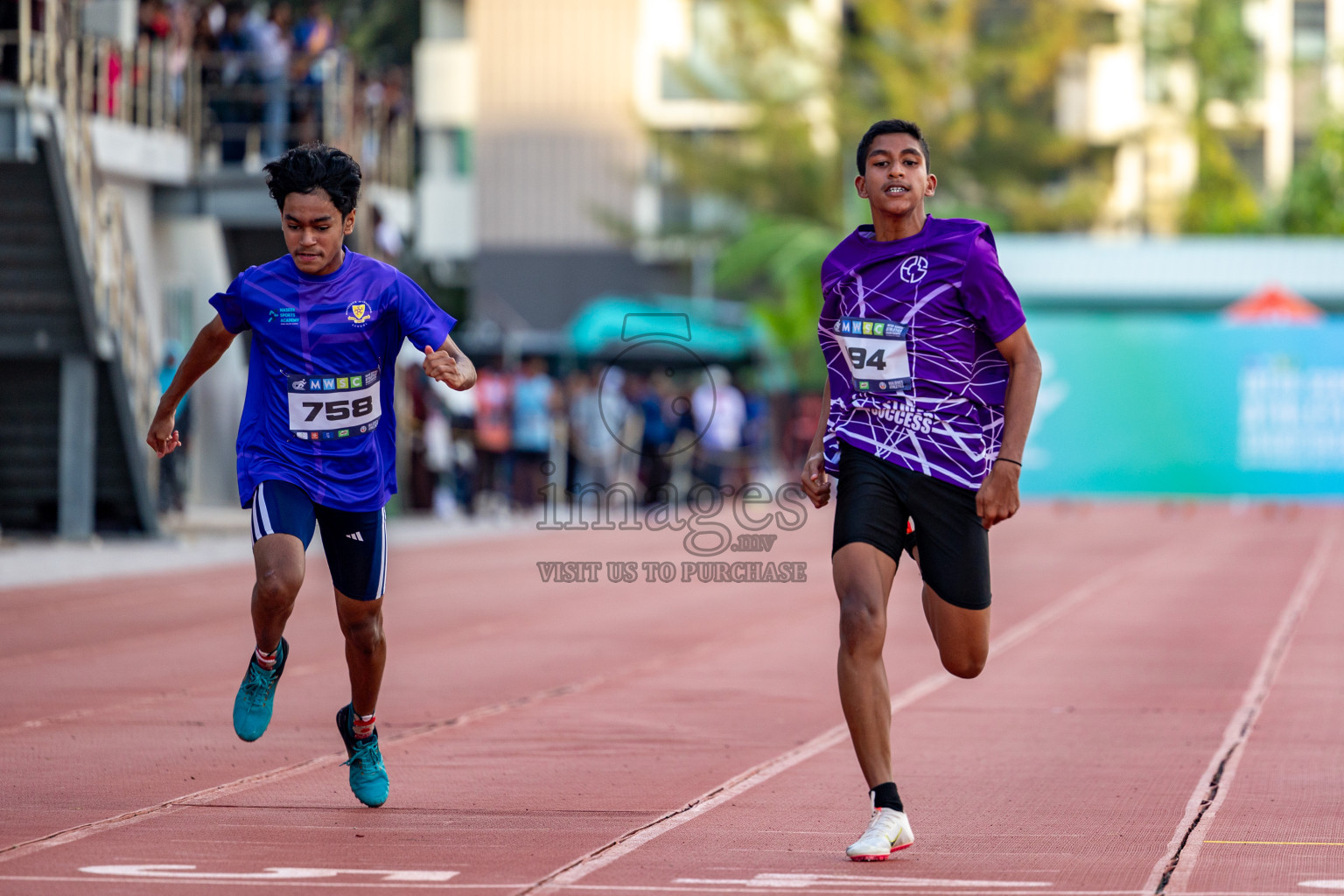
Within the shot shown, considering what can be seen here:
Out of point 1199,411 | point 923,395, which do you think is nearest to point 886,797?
point 923,395

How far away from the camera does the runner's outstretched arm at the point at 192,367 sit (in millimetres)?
7086

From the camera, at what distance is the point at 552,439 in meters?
30.4

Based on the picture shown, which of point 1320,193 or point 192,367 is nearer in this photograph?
point 192,367

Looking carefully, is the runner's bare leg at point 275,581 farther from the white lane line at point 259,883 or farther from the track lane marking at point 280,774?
the white lane line at point 259,883

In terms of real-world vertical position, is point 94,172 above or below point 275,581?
above

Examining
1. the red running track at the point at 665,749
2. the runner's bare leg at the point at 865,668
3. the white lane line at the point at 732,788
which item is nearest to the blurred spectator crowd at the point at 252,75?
the red running track at the point at 665,749

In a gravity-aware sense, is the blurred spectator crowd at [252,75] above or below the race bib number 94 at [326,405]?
above

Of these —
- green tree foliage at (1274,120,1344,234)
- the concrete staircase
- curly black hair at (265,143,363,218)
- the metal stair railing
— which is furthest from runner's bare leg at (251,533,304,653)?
green tree foliage at (1274,120,1344,234)

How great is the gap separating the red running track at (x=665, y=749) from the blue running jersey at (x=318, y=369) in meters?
1.11

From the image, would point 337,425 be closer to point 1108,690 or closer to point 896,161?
point 896,161

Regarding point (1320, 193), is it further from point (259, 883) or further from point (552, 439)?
point (259, 883)

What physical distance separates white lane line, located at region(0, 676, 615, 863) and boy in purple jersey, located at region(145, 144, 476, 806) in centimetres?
47

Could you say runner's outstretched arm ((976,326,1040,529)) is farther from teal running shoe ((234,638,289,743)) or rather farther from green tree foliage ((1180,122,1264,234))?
green tree foliage ((1180,122,1264,234))

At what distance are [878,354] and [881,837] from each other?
142cm
